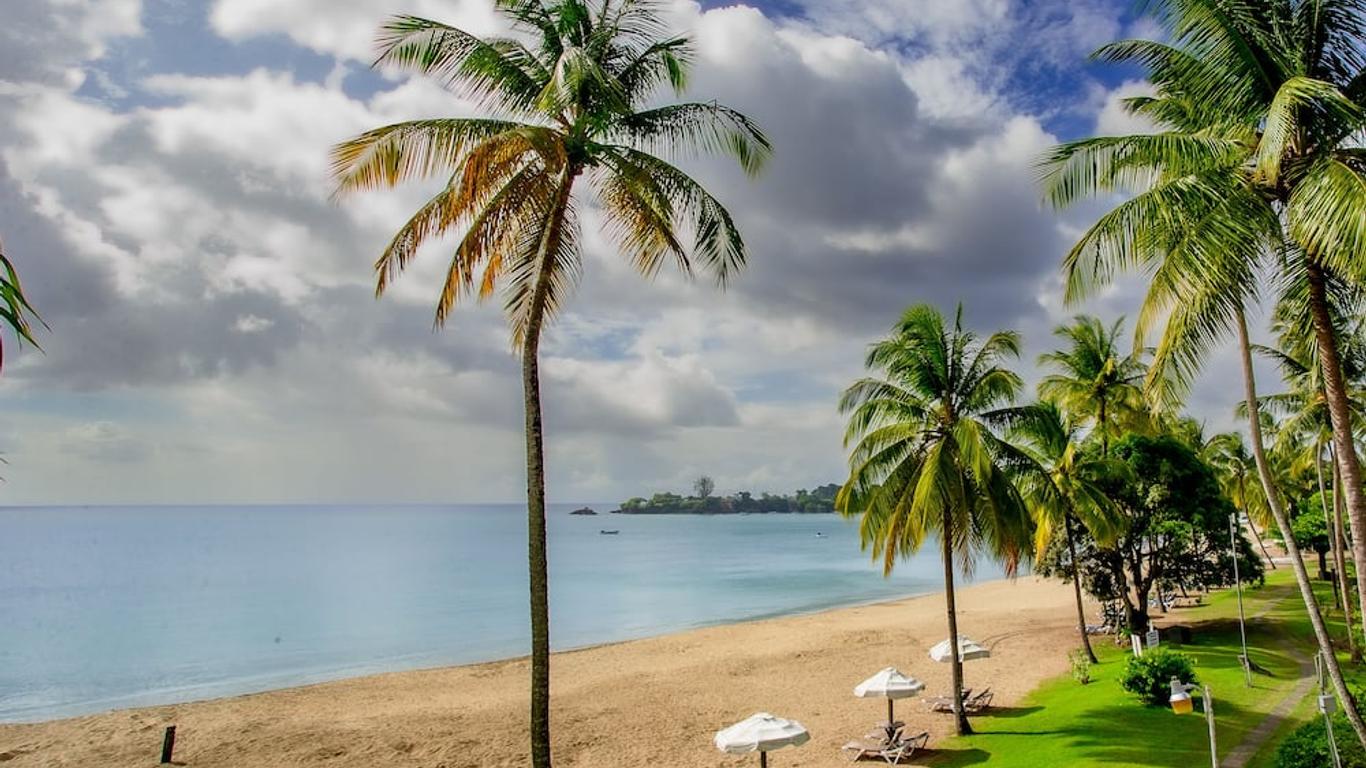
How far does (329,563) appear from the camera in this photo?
89938 mm

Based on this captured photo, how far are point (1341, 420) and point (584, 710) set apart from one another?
18412mm

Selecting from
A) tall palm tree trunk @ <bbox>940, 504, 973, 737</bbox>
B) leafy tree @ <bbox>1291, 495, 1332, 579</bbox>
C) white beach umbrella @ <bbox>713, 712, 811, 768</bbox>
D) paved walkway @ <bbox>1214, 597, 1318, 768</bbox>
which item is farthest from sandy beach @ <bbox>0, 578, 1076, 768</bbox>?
leafy tree @ <bbox>1291, 495, 1332, 579</bbox>

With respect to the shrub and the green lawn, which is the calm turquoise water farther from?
the green lawn

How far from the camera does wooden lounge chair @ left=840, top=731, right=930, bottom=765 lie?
48.8 feet

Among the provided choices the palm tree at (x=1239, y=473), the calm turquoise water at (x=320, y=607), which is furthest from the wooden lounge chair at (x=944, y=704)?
the palm tree at (x=1239, y=473)

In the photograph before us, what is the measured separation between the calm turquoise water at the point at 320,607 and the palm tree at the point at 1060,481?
2329cm

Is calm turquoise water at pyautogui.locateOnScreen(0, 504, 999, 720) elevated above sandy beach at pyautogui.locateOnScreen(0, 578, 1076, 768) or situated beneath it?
situated beneath

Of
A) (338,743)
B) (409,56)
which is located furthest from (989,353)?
(338,743)

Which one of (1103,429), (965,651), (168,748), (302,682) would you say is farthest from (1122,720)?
(302,682)

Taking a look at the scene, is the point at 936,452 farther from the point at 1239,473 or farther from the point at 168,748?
the point at 1239,473

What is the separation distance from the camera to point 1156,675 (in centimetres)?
1600

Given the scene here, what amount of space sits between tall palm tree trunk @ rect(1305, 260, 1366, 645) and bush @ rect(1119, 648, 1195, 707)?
302 inches

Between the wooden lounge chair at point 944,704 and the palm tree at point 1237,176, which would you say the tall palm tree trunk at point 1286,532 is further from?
the wooden lounge chair at point 944,704

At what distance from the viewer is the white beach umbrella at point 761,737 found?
1285cm
